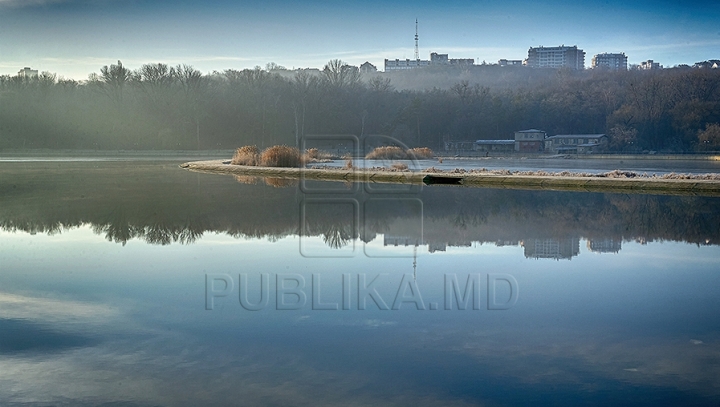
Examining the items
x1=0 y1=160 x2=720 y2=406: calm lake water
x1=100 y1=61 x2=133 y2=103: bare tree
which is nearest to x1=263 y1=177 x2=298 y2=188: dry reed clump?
x1=0 y1=160 x2=720 y2=406: calm lake water

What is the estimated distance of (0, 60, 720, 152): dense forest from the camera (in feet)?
324

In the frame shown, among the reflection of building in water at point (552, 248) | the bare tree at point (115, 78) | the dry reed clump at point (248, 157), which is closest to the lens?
the reflection of building in water at point (552, 248)

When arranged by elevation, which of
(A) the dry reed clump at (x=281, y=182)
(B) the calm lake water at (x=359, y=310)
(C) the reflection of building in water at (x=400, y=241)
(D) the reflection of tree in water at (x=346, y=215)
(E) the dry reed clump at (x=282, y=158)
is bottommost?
(B) the calm lake water at (x=359, y=310)

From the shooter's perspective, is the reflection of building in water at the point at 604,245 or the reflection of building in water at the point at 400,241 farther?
the reflection of building in water at the point at 400,241

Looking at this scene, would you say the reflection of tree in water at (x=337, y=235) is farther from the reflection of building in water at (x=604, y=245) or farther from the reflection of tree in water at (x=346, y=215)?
the reflection of building in water at (x=604, y=245)

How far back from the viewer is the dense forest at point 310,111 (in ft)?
324

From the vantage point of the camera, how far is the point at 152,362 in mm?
7051

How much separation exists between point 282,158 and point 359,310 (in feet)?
116

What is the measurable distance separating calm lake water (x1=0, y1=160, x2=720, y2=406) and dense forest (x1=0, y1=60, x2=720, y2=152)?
84.0m

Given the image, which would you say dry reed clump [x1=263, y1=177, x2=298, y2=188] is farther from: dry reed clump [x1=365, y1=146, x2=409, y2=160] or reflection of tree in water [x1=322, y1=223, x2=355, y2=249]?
dry reed clump [x1=365, y1=146, x2=409, y2=160]

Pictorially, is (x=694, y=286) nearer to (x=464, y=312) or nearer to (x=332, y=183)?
(x=464, y=312)

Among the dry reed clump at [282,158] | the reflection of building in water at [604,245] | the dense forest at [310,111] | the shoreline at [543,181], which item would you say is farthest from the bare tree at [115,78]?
the reflection of building in water at [604,245]

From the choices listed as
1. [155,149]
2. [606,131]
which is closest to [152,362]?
[155,149]

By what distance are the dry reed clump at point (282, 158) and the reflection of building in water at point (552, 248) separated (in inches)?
1166
